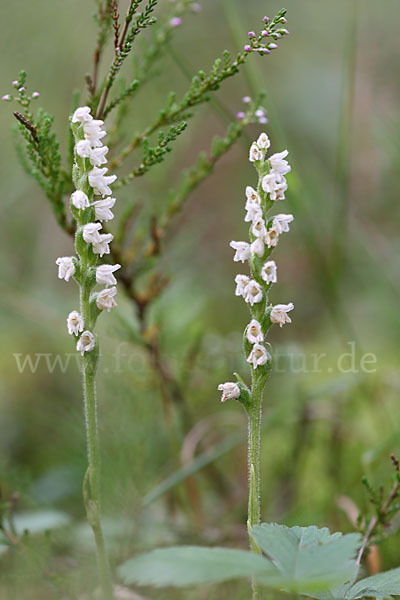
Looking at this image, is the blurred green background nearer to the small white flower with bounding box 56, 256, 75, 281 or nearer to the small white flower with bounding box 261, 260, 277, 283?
the small white flower with bounding box 56, 256, 75, 281

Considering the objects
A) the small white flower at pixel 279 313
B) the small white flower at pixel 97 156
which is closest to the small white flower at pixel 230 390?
the small white flower at pixel 279 313

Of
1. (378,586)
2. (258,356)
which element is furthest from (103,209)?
(378,586)

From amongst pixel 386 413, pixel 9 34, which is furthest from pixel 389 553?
pixel 9 34

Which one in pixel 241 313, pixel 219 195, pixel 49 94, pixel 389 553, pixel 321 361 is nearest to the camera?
pixel 389 553

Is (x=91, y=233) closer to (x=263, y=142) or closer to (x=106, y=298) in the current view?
(x=106, y=298)

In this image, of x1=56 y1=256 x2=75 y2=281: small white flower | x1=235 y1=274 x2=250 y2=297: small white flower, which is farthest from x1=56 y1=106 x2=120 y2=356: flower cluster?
x1=235 y1=274 x2=250 y2=297: small white flower

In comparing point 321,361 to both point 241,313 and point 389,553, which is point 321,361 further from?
point 389,553

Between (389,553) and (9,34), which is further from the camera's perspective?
(9,34)
